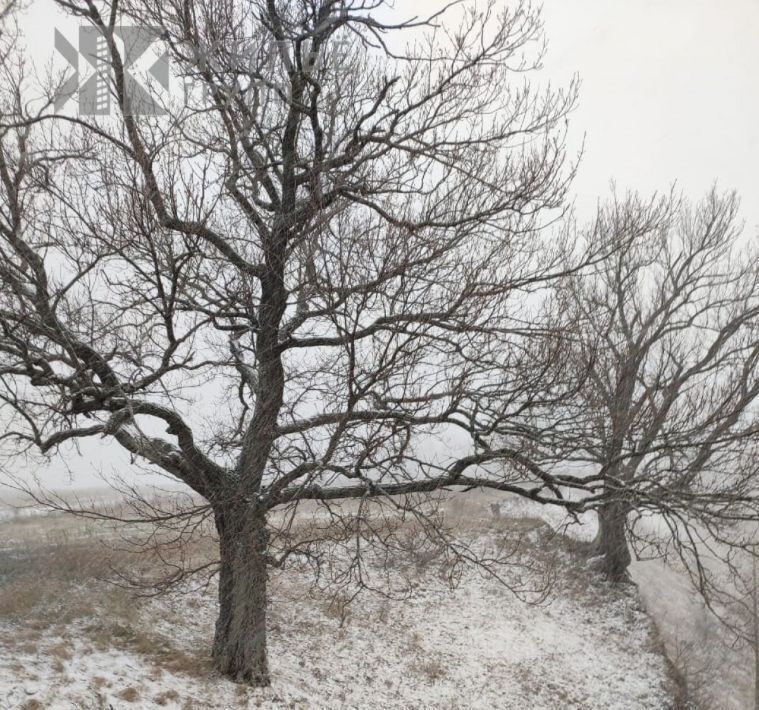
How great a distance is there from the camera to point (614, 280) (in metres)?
15.4

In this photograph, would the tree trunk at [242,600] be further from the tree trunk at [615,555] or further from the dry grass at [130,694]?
the tree trunk at [615,555]

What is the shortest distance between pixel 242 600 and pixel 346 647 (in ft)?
11.4

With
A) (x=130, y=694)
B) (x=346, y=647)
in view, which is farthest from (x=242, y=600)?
(x=346, y=647)

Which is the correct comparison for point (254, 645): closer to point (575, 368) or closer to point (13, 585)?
point (13, 585)

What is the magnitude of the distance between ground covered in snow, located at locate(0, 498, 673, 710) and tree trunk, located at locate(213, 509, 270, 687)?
0.26 metres

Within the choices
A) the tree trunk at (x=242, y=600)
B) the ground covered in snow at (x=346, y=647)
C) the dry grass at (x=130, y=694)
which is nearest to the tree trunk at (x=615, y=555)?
the ground covered in snow at (x=346, y=647)

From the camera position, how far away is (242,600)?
7855mm

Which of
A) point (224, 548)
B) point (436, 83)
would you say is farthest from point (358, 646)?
point (436, 83)

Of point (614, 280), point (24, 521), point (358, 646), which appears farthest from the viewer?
point (24, 521)

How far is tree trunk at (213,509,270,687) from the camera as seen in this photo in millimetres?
7534

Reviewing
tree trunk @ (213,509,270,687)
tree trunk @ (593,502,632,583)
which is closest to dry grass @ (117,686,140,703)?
tree trunk @ (213,509,270,687)

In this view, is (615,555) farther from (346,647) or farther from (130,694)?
(130,694)

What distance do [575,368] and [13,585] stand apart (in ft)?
29.2

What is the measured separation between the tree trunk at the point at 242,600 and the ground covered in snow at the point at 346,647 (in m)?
0.26
